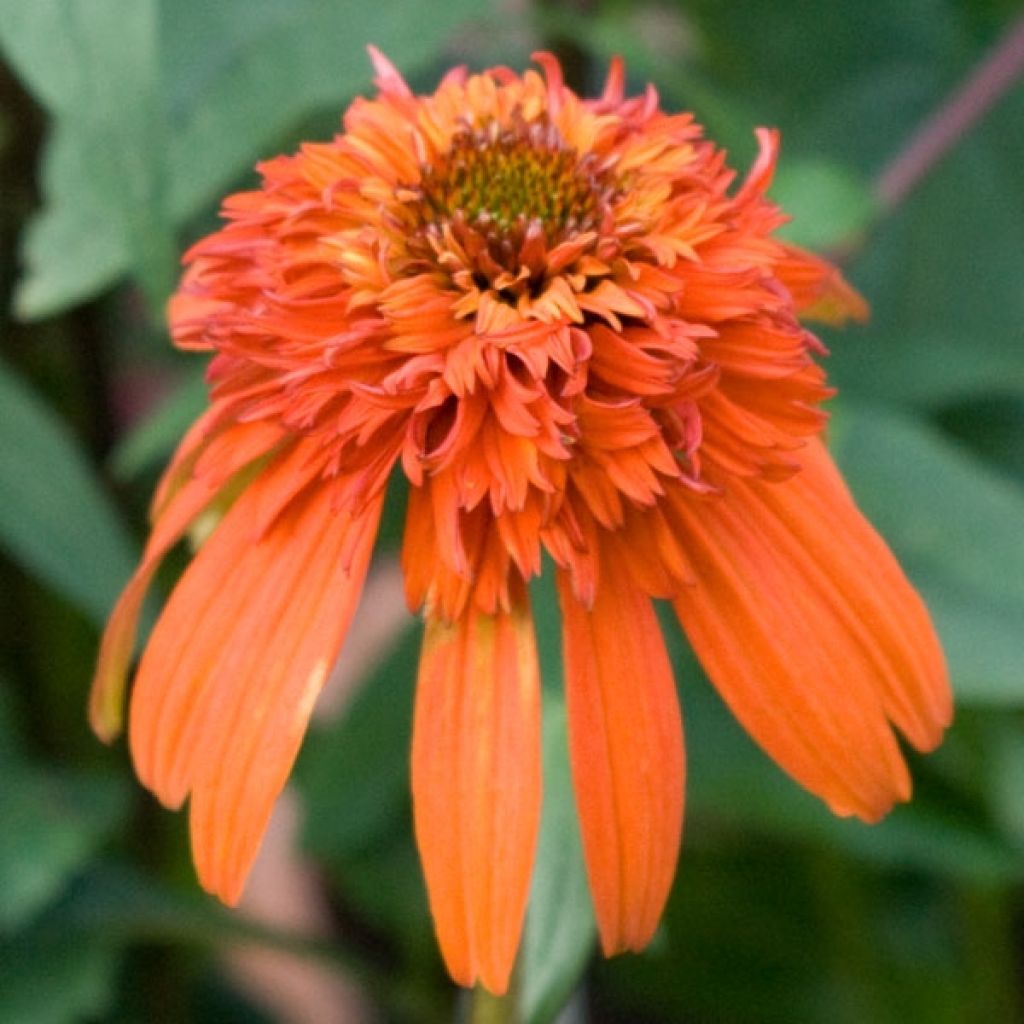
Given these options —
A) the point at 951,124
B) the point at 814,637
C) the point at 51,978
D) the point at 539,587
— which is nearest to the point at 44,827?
the point at 51,978

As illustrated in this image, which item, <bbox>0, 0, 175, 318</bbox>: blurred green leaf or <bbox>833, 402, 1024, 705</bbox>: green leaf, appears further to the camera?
<bbox>833, 402, 1024, 705</bbox>: green leaf

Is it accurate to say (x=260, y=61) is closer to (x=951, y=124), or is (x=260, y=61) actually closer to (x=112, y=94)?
(x=112, y=94)

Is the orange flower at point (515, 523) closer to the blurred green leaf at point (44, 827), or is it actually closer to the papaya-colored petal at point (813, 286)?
the papaya-colored petal at point (813, 286)

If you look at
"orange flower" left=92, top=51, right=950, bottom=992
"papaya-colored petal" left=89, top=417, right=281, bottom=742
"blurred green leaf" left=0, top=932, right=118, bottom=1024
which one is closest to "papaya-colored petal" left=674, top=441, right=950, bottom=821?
"orange flower" left=92, top=51, right=950, bottom=992

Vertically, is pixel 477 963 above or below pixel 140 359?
above

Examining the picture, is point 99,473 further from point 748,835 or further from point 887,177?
point 748,835

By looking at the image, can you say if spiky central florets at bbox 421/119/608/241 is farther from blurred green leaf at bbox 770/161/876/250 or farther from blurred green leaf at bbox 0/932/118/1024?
blurred green leaf at bbox 0/932/118/1024

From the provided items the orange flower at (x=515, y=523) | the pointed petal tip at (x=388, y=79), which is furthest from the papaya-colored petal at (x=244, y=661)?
the pointed petal tip at (x=388, y=79)

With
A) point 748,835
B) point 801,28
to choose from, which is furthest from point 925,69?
point 748,835
